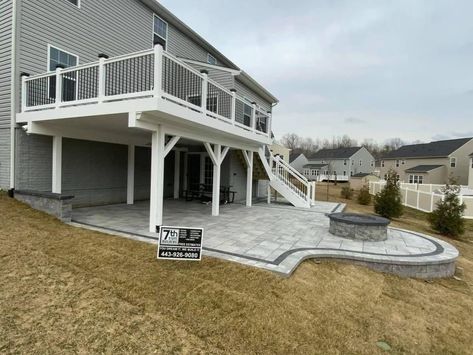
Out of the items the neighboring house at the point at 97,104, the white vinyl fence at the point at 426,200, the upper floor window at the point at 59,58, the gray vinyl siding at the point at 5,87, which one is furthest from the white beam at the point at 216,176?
the white vinyl fence at the point at 426,200

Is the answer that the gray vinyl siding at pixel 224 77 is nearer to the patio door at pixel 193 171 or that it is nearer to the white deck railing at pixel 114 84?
the white deck railing at pixel 114 84

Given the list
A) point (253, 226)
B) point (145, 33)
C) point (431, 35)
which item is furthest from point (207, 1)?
point (253, 226)

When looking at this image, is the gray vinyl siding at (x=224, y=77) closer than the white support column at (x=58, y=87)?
No

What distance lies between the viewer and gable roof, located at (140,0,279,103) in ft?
35.8

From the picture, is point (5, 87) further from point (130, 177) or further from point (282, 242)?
point (282, 242)

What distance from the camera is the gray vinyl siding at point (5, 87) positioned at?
284 inches

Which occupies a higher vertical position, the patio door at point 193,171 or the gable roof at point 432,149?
the gable roof at point 432,149

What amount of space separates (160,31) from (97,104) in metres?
7.42

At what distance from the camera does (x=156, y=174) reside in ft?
19.6

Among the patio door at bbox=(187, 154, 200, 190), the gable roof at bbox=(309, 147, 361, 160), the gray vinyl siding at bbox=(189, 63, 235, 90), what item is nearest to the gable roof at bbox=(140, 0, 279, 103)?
the gray vinyl siding at bbox=(189, 63, 235, 90)

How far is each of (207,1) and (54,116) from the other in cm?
849

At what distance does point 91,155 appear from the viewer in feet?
30.1

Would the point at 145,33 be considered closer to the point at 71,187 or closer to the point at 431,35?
the point at 71,187

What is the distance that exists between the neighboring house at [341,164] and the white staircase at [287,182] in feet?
117
